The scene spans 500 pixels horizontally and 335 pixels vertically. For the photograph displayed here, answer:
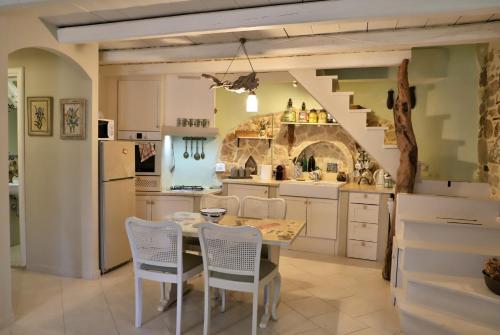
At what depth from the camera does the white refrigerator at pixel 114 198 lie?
151 inches

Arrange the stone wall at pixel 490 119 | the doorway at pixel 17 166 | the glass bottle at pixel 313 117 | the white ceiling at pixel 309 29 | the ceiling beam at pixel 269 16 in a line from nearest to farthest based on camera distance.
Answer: the ceiling beam at pixel 269 16, the white ceiling at pixel 309 29, the stone wall at pixel 490 119, the doorway at pixel 17 166, the glass bottle at pixel 313 117

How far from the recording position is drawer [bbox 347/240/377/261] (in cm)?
444

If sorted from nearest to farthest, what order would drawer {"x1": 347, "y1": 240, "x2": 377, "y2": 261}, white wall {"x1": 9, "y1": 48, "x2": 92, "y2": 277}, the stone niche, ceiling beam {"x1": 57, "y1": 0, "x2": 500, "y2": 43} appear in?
ceiling beam {"x1": 57, "y1": 0, "x2": 500, "y2": 43} → white wall {"x1": 9, "y1": 48, "x2": 92, "y2": 277} → drawer {"x1": 347, "y1": 240, "x2": 377, "y2": 261} → the stone niche

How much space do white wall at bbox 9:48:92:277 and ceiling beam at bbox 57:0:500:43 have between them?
24.3 inches

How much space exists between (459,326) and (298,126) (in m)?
3.33

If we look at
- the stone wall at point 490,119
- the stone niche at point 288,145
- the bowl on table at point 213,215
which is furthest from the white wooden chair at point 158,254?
the stone wall at point 490,119

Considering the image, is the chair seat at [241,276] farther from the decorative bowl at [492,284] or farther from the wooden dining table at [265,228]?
the decorative bowl at [492,284]

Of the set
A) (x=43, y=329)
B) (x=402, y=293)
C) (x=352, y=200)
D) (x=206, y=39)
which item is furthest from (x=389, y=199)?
(x=43, y=329)

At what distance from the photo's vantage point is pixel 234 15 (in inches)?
109

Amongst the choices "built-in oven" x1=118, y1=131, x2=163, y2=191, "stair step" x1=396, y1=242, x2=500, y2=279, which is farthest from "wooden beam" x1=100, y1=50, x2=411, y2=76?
"stair step" x1=396, y1=242, x2=500, y2=279

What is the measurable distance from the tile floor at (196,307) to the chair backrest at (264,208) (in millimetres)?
754

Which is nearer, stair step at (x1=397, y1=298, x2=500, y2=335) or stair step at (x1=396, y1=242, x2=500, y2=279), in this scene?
stair step at (x1=397, y1=298, x2=500, y2=335)

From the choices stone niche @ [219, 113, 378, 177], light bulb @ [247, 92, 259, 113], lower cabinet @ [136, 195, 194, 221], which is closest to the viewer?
light bulb @ [247, 92, 259, 113]

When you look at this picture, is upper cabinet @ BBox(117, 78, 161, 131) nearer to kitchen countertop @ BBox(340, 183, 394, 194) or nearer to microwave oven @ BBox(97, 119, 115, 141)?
microwave oven @ BBox(97, 119, 115, 141)
